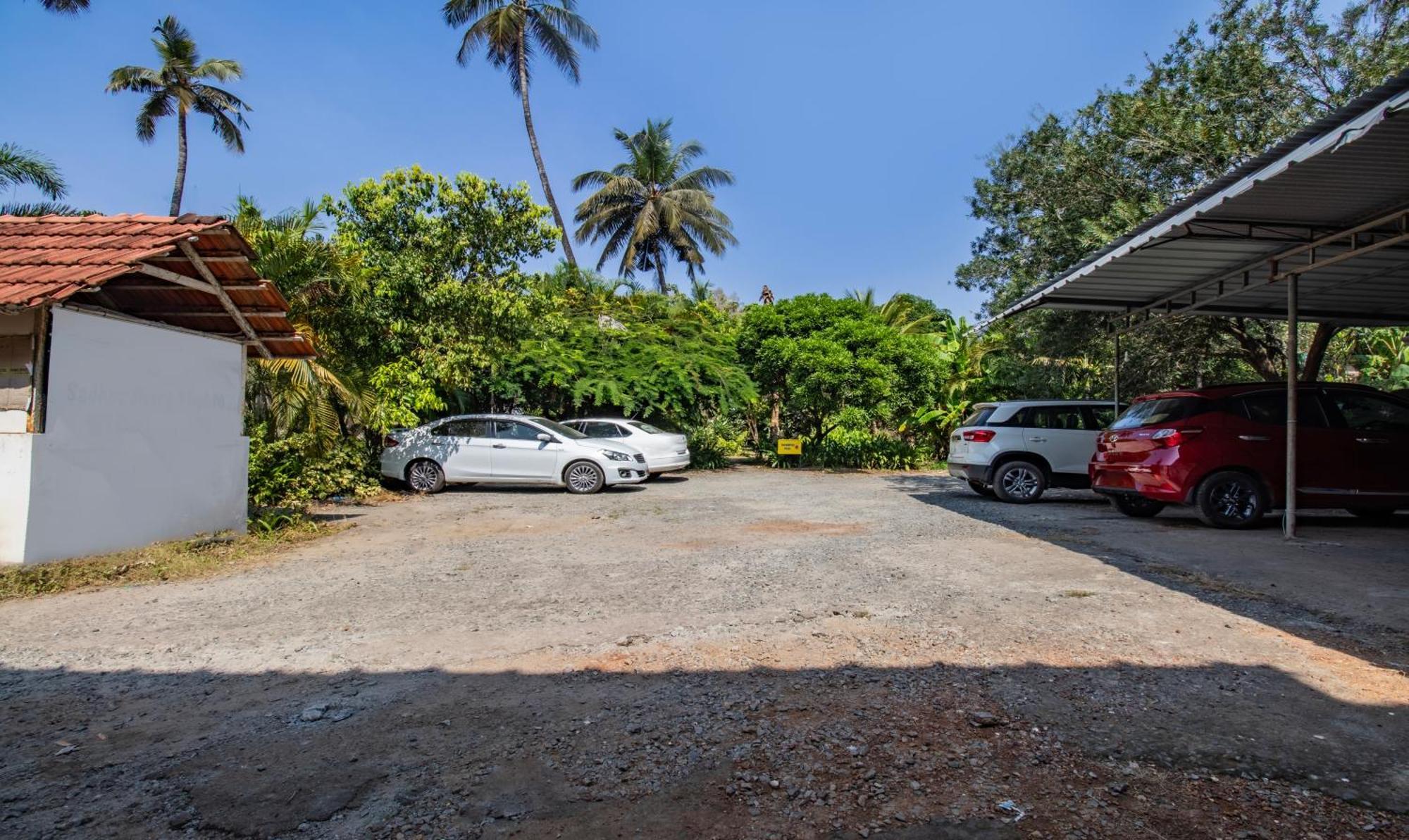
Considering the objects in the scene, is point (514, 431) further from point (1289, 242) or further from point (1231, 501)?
point (1289, 242)

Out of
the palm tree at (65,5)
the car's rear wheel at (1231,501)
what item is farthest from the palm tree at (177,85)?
the car's rear wheel at (1231,501)

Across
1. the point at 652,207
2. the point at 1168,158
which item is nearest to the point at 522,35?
the point at 652,207

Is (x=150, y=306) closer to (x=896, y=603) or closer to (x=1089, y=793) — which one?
(x=896, y=603)

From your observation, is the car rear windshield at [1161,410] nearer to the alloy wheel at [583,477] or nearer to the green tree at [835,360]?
the alloy wheel at [583,477]

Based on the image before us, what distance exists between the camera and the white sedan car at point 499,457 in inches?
549

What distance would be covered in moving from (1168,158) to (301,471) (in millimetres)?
14731

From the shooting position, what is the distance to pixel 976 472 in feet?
39.2

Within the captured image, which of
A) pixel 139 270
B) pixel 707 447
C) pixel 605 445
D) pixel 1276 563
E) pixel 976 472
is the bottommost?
pixel 1276 563

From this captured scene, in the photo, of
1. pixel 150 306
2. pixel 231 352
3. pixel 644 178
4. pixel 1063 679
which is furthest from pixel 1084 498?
pixel 644 178

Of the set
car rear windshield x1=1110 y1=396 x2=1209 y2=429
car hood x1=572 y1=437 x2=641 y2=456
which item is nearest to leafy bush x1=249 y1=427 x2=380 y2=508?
car hood x1=572 y1=437 x2=641 y2=456

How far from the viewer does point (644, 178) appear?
32.2 m

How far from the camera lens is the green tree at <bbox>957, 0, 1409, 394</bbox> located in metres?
11.2

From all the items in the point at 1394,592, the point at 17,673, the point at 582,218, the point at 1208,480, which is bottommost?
the point at 17,673

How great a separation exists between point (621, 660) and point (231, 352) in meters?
7.31
